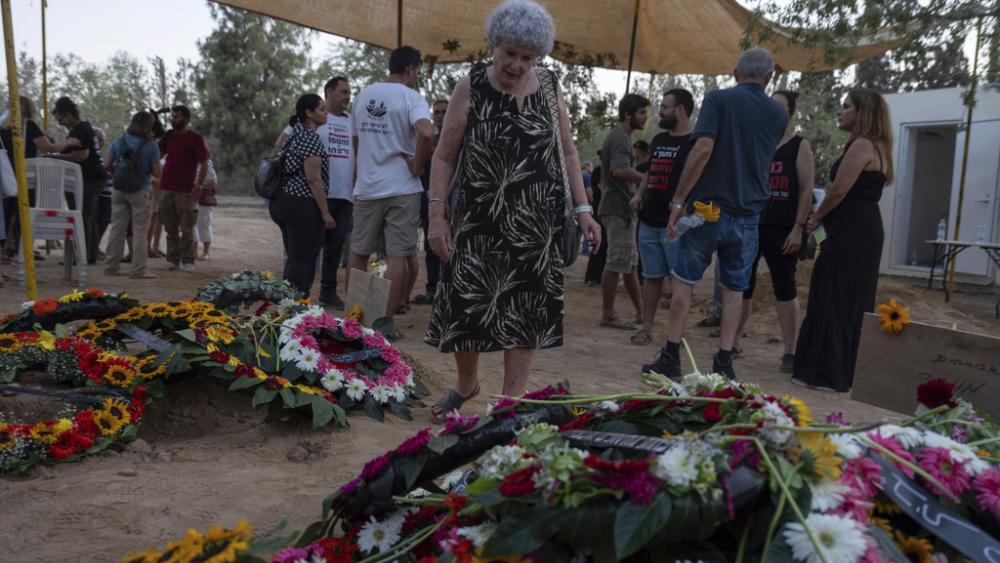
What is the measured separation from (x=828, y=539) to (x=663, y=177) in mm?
4930

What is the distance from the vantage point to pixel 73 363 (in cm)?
357

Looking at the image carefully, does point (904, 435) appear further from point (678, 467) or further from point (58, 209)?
point (58, 209)

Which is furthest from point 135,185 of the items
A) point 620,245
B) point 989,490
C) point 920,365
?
point 989,490

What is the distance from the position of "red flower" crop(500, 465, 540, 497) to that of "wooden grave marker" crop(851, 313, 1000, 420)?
1545 mm

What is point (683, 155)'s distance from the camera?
19.4 ft

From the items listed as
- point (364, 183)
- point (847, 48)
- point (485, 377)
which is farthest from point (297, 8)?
point (847, 48)

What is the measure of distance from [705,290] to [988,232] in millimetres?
5234

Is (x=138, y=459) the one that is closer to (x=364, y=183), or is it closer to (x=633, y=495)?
(x=633, y=495)

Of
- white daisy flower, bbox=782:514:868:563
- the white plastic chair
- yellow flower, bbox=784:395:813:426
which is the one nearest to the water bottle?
yellow flower, bbox=784:395:813:426

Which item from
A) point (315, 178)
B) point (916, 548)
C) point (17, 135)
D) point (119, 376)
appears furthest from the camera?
point (315, 178)

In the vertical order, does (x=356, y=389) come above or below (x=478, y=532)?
below

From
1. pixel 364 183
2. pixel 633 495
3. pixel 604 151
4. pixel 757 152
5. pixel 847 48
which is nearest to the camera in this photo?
pixel 633 495

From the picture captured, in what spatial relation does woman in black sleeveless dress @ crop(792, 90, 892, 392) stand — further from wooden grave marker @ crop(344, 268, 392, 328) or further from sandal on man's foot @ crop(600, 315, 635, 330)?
wooden grave marker @ crop(344, 268, 392, 328)

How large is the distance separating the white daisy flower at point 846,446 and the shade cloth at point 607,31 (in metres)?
7.24
